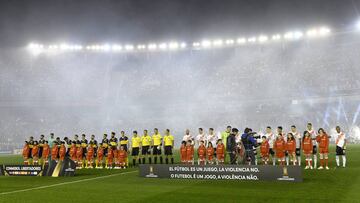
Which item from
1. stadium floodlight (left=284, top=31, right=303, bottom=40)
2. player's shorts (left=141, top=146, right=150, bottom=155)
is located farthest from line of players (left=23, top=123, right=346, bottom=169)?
stadium floodlight (left=284, top=31, right=303, bottom=40)

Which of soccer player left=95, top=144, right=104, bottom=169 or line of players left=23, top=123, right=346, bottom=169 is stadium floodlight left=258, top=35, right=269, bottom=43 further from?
soccer player left=95, top=144, right=104, bottom=169

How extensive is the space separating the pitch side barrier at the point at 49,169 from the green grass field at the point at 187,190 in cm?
202

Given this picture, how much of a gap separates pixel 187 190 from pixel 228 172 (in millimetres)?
2455

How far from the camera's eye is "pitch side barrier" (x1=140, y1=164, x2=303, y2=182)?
12.5m

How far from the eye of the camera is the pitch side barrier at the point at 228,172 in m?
12.5

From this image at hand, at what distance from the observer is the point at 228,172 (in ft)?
43.8

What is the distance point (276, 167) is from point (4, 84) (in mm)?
53096

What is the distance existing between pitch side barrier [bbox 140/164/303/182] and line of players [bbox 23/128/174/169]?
16.1ft

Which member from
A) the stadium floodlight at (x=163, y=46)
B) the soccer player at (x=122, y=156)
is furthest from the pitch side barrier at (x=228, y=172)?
the stadium floodlight at (x=163, y=46)

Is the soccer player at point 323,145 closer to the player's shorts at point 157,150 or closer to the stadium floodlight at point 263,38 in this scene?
the player's shorts at point 157,150

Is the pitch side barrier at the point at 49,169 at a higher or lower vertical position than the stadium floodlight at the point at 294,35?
lower

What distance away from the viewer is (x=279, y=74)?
183ft

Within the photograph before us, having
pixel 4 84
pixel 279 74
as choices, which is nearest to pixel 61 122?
Result: pixel 4 84

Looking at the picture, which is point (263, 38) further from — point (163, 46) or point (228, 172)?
point (228, 172)
